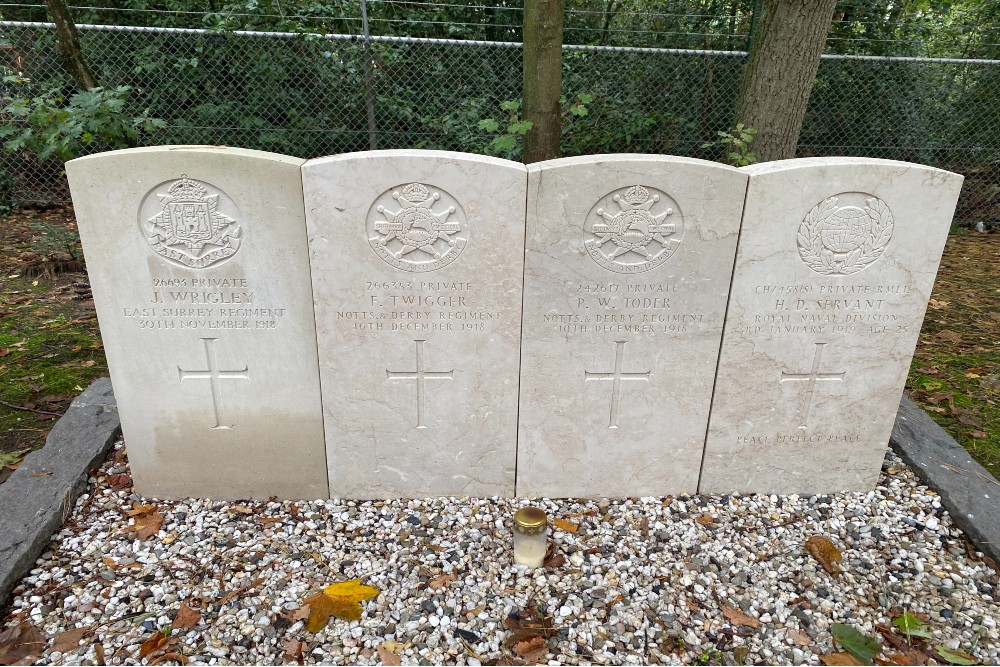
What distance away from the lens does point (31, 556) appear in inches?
104

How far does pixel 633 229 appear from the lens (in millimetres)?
2742

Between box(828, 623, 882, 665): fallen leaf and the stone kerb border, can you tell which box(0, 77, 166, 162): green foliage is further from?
box(828, 623, 882, 665): fallen leaf

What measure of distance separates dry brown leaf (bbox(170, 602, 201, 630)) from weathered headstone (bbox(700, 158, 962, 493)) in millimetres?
2437

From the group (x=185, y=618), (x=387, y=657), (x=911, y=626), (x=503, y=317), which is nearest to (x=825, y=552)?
(x=911, y=626)

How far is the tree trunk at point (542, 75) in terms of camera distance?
183 inches

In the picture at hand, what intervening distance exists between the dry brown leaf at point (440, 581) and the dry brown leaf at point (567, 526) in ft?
1.98

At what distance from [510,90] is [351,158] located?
16.5ft

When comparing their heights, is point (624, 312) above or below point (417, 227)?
below

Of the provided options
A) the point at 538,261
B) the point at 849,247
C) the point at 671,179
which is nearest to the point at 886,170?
the point at 849,247

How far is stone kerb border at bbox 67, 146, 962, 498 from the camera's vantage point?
266 centimetres

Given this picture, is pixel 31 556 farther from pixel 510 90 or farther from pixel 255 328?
pixel 510 90

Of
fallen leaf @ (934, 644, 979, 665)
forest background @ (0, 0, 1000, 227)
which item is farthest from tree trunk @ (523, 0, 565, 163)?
fallen leaf @ (934, 644, 979, 665)

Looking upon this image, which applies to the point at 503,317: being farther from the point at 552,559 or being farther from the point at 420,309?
the point at 552,559

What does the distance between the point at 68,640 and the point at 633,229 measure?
9.07 feet
